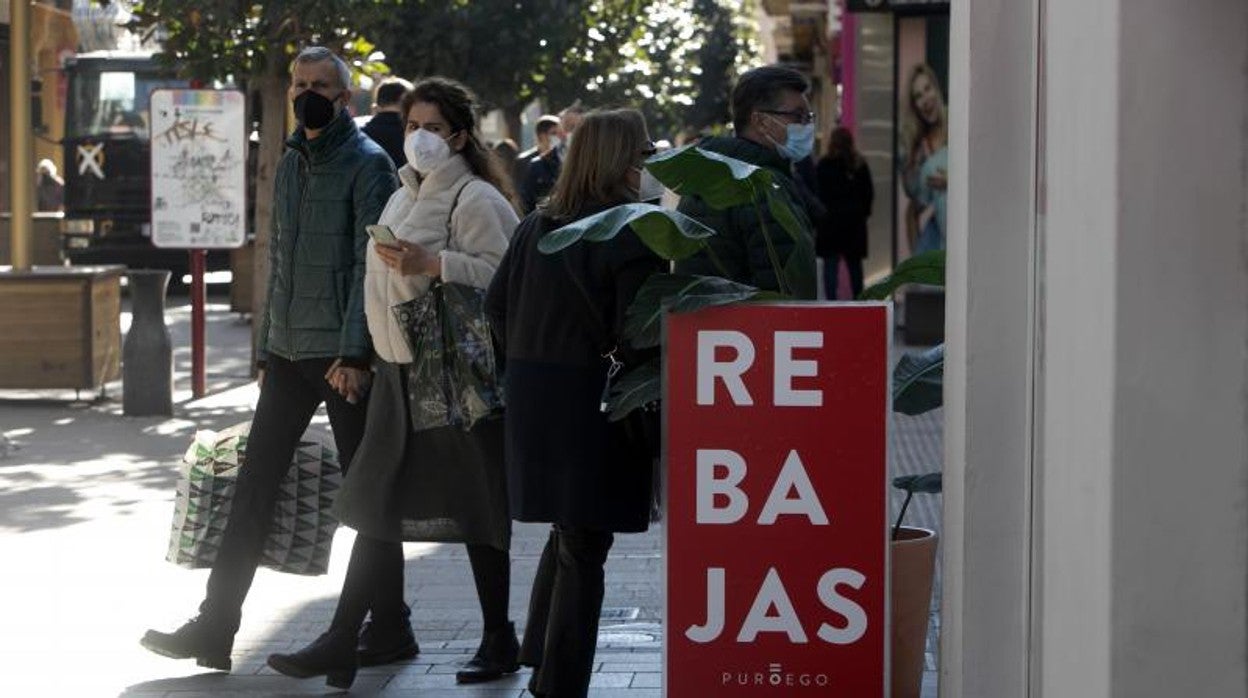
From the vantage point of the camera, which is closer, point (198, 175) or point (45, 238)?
point (198, 175)

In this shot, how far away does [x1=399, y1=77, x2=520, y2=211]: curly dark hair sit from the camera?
22.9ft

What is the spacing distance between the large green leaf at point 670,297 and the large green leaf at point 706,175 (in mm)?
201

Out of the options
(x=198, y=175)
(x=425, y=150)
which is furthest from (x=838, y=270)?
(x=425, y=150)

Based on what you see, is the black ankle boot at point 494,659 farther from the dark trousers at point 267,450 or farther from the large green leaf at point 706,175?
the large green leaf at point 706,175

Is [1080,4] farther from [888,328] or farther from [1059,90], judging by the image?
[888,328]

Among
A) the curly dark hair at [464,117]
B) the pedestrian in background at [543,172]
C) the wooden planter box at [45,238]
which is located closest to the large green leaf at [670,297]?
the curly dark hair at [464,117]

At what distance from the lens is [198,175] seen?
50.9 ft

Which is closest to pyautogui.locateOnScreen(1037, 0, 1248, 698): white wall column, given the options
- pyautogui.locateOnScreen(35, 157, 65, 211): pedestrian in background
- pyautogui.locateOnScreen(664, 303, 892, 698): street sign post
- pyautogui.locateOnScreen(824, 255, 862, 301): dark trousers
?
pyautogui.locateOnScreen(664, 303, 892, 698): street sign post

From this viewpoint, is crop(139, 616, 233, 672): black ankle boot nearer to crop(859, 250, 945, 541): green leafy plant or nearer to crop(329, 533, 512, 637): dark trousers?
crop(329, 533, 512, 637): dark trousers

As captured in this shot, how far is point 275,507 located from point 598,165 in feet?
5.79

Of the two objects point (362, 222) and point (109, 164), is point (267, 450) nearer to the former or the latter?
point (362, 222)

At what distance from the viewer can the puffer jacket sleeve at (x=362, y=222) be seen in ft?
22.7

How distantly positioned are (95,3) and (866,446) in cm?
1222

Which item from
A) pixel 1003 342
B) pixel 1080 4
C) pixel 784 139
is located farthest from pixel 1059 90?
pixel 784 139
